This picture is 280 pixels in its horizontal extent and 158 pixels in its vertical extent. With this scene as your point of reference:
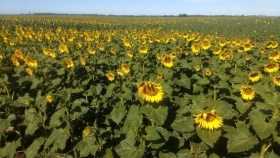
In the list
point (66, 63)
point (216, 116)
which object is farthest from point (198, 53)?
point (216, 116)

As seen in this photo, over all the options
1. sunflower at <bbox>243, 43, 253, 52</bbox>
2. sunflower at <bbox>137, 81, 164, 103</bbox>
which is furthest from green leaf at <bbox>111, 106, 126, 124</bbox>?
sunflower at <bbox>243, 43, 253, 52</bbox>

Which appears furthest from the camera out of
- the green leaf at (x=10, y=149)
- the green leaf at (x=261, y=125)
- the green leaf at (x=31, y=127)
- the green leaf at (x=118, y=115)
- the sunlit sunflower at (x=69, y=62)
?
the sunlit sunflower at (x=69, y=62)

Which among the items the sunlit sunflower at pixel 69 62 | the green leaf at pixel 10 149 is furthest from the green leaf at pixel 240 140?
the sunlit sunflower at pixel 69 62

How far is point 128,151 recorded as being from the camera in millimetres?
2625

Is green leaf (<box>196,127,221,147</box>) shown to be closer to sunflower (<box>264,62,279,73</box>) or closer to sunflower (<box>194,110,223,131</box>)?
sunflower (<box>194,110,223,131</box>)

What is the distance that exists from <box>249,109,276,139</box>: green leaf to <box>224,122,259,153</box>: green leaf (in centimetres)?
20

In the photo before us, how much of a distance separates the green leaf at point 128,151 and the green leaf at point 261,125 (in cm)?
121

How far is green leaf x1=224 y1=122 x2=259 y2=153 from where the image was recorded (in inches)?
102

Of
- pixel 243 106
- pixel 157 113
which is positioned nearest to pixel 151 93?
pixel 157 113

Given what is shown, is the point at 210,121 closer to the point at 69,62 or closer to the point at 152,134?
the point at 152,134

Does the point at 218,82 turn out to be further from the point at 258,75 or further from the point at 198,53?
the point at 198,53

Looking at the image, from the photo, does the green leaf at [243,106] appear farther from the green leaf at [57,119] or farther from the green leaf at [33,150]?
the green leaf at [33,150]

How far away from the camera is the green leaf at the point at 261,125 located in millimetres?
2432

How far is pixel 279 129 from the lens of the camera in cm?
279
